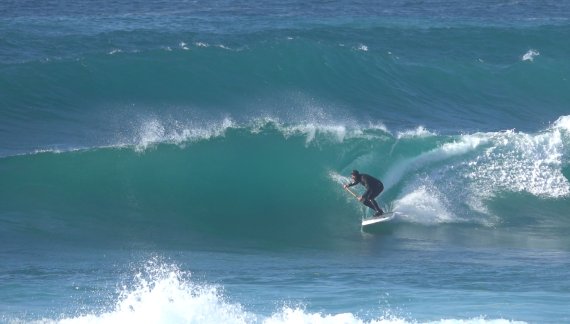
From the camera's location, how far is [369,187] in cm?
1877

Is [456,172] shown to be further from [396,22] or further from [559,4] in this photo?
[559,4]

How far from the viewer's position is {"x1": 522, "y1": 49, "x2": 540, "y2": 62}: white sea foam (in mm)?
30578

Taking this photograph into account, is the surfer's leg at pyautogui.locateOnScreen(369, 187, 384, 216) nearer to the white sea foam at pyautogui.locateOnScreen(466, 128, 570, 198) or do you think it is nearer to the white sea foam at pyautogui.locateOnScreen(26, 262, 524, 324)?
the white sea foam at pyautogui.locateOnScreen(466, 128, 570, 198)

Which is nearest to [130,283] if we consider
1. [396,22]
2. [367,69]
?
[367,69]

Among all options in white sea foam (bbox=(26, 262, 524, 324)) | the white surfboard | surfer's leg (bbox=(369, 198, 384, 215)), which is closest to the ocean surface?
white sea foam (bbox=(26, 262, 524, 324))

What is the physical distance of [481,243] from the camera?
59.7 feet

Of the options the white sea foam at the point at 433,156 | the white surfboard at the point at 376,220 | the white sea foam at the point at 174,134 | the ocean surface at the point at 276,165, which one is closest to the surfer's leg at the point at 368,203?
the white surfboard at the point at 376,220

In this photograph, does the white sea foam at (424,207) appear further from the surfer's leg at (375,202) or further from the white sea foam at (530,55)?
the white sea foam at (530,55)

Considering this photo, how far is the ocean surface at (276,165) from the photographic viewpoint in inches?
574

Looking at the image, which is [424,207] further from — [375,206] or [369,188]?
[369,188]

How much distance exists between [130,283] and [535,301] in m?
5.59

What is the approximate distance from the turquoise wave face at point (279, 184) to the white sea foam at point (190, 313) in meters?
4.38

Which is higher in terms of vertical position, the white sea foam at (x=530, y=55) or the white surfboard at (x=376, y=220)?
the white sea foam at (x=530, y=55)

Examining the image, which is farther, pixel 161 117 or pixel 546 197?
pixel 161 117
